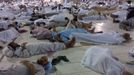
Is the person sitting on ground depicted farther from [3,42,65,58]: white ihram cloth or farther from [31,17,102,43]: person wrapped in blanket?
[31,17,102,43]: person wrapped in blanket

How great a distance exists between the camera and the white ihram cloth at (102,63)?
3.71 meters

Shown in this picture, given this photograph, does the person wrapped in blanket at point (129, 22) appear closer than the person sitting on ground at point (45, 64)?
No

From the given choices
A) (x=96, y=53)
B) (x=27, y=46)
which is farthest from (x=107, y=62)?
(x=27, y=46)

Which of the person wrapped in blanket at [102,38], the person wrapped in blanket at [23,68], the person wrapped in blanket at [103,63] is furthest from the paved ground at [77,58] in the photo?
the person wrapped in blanket at [23,68]

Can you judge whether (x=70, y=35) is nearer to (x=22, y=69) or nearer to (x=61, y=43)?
(x=61, y=43)

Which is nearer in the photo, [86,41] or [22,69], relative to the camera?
[22,69]

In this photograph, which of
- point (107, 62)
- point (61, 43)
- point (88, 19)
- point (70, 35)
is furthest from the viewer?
point (88, 19)

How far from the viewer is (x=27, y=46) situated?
16.8 feet

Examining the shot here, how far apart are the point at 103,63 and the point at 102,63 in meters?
0.02

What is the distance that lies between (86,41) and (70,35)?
0.42m

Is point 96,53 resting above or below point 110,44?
above

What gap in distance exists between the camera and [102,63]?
3893 millimetres

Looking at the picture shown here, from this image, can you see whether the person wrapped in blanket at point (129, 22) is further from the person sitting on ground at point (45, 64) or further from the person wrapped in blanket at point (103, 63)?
the person sitting on ground at point (45, 64)

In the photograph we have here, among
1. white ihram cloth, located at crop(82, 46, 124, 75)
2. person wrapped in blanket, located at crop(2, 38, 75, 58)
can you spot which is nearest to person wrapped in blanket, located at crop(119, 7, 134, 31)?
person wrapped in blanket, located at crop(2, 38, 75, 58)
